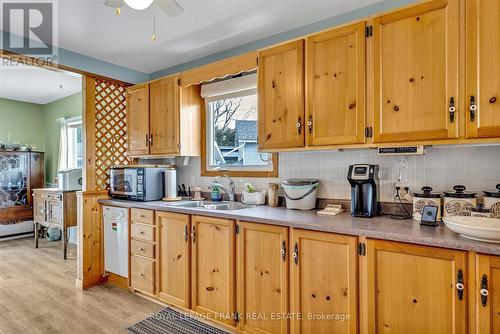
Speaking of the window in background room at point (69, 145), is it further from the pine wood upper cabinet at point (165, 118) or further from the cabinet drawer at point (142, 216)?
the cabinet drawer at point (142, 216)

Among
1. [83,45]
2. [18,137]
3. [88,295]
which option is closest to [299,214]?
[88,295]

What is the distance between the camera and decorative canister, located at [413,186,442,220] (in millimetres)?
1757

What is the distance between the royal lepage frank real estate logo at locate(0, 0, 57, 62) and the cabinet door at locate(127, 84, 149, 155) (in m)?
0.82

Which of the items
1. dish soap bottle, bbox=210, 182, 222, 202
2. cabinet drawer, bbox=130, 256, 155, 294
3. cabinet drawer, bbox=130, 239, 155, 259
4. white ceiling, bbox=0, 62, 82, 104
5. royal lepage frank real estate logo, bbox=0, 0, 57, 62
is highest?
white ceiling, bbox=0, 62, 82, 104

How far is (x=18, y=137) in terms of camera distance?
5.41m

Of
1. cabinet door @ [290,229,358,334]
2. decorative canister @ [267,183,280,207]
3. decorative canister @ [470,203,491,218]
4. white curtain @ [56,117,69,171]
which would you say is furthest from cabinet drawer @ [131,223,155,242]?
white curtain @ [56,117,69,171]

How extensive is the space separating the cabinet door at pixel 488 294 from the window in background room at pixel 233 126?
171cm

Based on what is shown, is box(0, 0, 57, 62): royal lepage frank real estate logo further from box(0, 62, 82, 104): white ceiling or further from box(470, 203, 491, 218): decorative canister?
box(470, 203, 491, 218): decorative canister

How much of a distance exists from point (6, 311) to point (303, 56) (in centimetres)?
325

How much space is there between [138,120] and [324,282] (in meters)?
2.61

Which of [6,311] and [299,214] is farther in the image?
[6,311]

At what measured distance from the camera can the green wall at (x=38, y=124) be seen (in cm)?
520

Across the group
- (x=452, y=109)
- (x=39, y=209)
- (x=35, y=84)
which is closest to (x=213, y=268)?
(x=452, y=109)

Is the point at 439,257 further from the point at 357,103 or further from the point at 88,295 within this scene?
the point at 88,295
